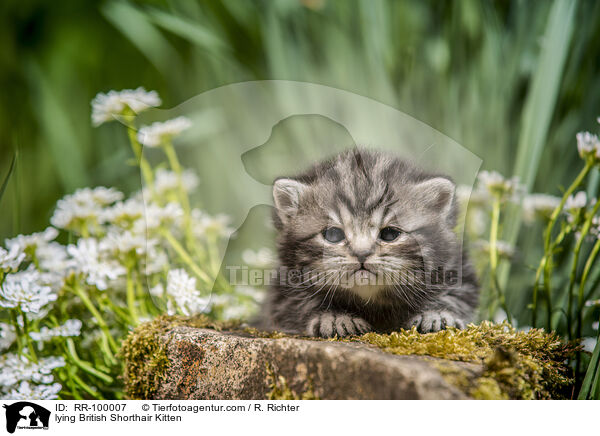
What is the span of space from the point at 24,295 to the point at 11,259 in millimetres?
90

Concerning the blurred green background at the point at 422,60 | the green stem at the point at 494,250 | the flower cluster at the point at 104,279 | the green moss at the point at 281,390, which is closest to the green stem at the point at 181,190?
the flower cluster at the point at 104,279

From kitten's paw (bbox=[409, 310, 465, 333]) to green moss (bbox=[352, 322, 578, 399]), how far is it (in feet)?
0.11

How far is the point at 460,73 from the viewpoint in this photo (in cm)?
135

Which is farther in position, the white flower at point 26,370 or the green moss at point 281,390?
the white flower at point 26,370

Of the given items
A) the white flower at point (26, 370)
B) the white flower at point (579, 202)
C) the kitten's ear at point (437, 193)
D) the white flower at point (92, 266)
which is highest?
the white flower at point (579, 202)

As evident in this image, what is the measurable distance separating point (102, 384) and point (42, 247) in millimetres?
347

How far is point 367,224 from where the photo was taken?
33.1 inches

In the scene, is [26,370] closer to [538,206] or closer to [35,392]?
[35,392]

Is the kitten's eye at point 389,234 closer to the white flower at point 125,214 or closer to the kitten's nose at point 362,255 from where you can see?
the kitten's nose at point 362,255

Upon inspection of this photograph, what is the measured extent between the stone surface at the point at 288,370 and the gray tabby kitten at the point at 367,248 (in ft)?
0.38

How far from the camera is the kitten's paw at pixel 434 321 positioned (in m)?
0.89
